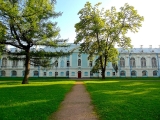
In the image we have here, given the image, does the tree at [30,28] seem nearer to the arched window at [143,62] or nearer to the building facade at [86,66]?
the building facade at [86,66]

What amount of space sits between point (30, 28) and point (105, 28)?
Result: 56.4ft

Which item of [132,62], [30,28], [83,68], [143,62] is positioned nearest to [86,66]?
[83,68]

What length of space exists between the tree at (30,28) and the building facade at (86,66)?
31907mm

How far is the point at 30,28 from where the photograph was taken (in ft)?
62.1

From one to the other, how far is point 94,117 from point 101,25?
2652cm

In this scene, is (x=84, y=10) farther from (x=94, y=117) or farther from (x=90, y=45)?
(x=94, y=117)

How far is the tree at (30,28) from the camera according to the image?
656 inches

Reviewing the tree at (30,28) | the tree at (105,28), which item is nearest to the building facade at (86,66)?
Result: the tree at (105,28)

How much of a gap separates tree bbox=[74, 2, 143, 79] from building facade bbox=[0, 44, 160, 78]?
2090 cm

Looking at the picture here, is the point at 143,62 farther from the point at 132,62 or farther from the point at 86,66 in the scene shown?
the point at 86,66

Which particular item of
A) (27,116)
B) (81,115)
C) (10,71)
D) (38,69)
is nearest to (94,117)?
(81,115)

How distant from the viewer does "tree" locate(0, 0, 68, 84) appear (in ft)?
54.6

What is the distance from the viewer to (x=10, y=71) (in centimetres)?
5594

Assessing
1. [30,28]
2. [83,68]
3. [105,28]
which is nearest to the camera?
[30,28]
